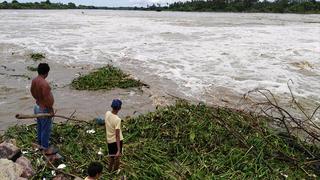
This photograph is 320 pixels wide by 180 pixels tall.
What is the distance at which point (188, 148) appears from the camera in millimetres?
6957

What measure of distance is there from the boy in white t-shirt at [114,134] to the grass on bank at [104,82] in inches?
271

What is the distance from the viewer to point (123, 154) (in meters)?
6.64

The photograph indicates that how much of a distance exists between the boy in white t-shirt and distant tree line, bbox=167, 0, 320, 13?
3398 inches

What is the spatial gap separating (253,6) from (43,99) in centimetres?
9857

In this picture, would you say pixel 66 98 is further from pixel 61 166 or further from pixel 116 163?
pixel 116 163

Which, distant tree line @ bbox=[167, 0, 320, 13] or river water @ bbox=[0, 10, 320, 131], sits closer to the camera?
river water @ bbox=[0, 10, 320, 131]

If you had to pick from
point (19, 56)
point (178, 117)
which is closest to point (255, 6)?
point (19, 56)

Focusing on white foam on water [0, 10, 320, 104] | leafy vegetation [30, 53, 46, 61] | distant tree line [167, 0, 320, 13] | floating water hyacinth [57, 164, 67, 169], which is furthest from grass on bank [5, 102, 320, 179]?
distant tree line [167, 0, 320, 13]

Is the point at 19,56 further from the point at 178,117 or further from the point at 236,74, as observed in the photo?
the point at 178,117

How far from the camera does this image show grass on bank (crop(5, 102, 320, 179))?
6.21 m

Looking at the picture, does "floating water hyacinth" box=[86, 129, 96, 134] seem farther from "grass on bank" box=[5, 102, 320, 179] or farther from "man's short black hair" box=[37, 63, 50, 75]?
"man's short black hair" box=[37, 63, 50, 75]

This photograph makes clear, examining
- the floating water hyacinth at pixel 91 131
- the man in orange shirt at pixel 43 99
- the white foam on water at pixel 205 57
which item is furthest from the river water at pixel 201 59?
the man in orange shirt at pixel 43 99

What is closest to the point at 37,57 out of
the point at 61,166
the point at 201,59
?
the point at 201,59

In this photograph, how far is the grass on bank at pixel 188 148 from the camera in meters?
6.21
